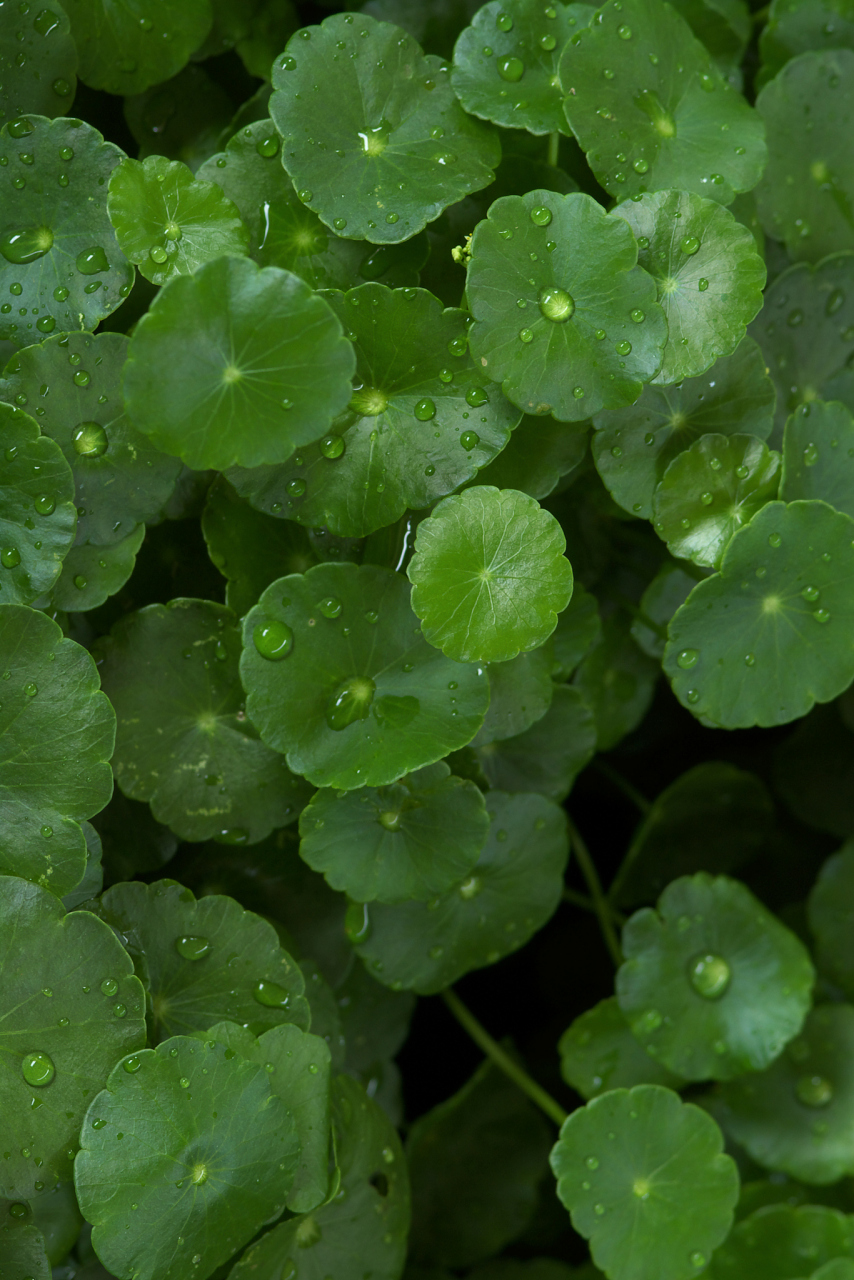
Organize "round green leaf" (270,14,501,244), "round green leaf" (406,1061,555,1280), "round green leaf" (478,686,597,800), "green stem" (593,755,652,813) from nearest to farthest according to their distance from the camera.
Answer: "round green leaf" (270,14,501,244), "round green leaf" (478,686,597,800), "round green leaf" (406,1061,555,1280), "green stem" (593,755,652,813)

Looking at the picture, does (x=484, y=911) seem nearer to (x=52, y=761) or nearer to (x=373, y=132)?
(x=52, y=761)

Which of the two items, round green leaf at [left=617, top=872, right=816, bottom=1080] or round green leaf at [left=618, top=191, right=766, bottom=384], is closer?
round green leaf at [left=618, top=191, right=766, bottom=384]

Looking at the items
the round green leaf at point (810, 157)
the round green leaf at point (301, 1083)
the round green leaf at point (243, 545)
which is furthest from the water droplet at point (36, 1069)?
the round green leaf at point (810, 157)

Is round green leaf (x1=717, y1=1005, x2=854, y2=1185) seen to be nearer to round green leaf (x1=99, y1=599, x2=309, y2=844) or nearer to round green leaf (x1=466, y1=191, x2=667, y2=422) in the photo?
round green leaf (x1=99, y1=599, x2=309, y2=844)

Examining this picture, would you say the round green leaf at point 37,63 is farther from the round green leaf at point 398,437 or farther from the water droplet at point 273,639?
the water droplet at point 273,639

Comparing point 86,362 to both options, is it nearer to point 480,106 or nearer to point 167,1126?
point 480,106

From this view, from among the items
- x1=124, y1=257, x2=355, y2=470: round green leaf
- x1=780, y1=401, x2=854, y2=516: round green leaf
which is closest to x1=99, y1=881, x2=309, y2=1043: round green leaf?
x1=124, y1=257, x2=355, y2=470: round green leaf

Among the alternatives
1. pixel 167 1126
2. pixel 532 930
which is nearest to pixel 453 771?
pixel 532 930
